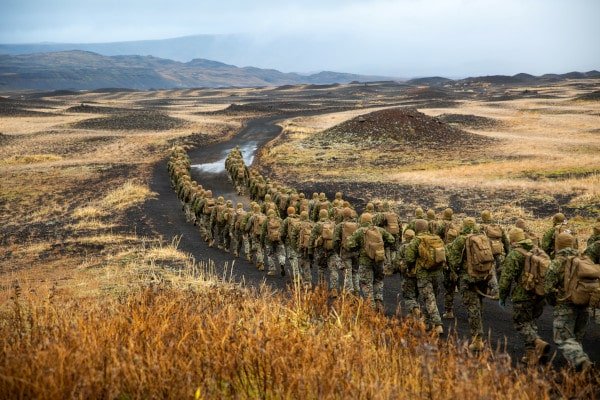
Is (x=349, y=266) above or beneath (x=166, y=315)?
beneath

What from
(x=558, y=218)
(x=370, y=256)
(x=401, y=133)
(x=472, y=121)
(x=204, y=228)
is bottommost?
(x=204, y=228)

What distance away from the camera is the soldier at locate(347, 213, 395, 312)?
10.7 meters

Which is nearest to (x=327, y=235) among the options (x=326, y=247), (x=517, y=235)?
(x=326, y=247)

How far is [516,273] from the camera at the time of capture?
868 cm

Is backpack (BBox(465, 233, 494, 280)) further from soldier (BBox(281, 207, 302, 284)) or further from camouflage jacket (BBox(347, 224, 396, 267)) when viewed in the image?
soldier (BBox(281, 207, 302, 284))

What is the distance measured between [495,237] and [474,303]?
7.75ft

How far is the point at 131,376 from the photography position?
4.32 metres

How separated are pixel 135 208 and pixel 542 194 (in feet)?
66.6

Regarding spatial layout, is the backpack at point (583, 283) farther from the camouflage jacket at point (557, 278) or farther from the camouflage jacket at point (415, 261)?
the camouflage jacket at point (415, 261)

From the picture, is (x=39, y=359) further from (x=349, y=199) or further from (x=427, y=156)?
(x=427, y=156)

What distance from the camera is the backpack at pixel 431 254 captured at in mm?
9617

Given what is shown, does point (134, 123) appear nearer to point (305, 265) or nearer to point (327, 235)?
point (305, 265)

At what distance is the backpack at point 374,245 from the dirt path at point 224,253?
1105 mm

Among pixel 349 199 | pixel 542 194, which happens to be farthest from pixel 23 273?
pixel 542 194
